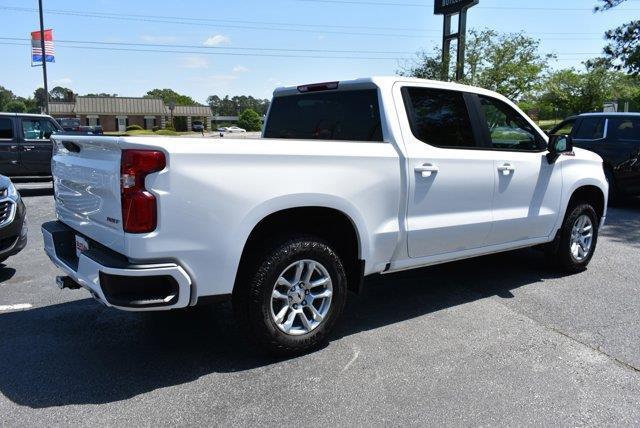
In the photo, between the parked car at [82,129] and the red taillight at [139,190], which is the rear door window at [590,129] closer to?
the parked car at [82,129]

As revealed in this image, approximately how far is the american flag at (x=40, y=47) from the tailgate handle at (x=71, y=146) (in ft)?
82.6

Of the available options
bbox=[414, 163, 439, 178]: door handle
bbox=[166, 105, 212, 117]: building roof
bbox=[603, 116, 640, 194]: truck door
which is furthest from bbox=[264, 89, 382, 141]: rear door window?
bbox=[166, 105, 212, 117]: building roof

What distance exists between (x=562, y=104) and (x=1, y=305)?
2131 inches

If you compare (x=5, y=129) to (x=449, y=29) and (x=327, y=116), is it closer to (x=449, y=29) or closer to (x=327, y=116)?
(x=327, y=116)

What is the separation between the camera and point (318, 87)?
477 cm

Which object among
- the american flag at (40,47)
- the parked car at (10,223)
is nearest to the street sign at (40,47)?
the american flag at (40,47)

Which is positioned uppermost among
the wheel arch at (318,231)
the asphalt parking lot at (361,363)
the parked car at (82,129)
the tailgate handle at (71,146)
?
the parked car at (82,129)

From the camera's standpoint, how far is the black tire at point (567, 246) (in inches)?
222

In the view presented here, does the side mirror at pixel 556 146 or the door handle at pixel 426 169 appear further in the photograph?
the side mirror at pixel 556 146

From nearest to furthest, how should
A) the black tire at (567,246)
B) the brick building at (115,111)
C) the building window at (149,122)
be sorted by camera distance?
1. the black tire at (567,246)
2. the brick building at (115,111)
3. the building window at (149,122)

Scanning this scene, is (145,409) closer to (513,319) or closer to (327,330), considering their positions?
(327,330)

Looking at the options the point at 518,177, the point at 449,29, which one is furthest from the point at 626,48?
the point at 518,177

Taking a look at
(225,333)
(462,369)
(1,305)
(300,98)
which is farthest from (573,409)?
(1,305)

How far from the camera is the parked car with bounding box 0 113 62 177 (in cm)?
1234
